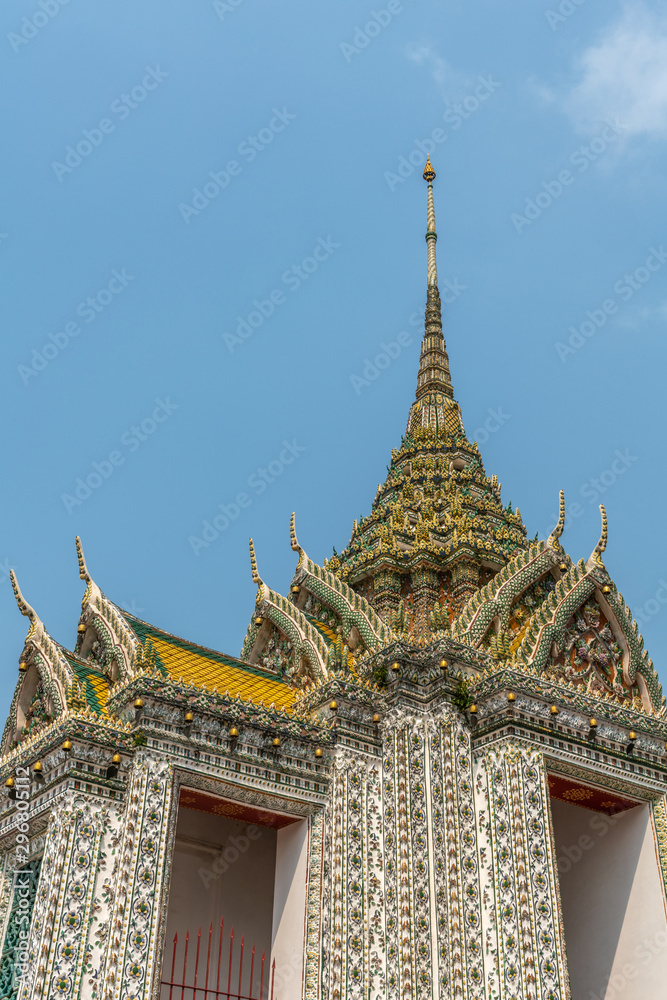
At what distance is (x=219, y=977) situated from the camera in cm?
1393

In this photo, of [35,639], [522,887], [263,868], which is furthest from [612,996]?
[35,639]

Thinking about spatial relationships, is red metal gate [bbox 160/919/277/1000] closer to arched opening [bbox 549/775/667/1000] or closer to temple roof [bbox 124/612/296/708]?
temple roof [bbox 124/612/296/708]

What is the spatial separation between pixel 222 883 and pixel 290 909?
7.42ft

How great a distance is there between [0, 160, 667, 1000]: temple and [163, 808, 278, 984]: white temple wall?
29mm

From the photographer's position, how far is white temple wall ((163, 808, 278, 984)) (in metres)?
14.9

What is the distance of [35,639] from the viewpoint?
14.5 metres

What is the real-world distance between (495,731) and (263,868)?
3923 millimetres

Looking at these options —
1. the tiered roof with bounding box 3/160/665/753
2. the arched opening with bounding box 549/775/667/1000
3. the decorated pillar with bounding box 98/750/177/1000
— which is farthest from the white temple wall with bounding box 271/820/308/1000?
the arched opening with bounding box 549/775/667/1000

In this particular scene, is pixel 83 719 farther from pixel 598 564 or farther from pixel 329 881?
pixel 598 564

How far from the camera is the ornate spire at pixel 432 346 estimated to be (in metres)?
22.7

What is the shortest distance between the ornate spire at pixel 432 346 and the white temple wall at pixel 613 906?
9.42 meters

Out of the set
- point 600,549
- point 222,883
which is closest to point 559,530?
point 600,549

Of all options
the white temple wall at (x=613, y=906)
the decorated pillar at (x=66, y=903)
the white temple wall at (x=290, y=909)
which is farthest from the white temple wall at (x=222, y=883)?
the white temple wall at (x=613, y=906)

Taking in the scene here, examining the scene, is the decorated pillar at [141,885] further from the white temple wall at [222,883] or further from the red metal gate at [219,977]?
the white temple wall at [222,883]
